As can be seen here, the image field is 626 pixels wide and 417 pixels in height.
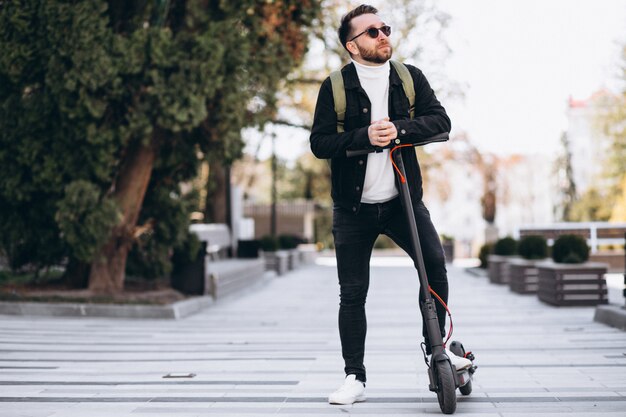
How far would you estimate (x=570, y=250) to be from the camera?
1197cm

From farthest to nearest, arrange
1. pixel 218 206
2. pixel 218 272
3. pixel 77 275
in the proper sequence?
pixel 218 206, pixel 218 272, pixel 77 275

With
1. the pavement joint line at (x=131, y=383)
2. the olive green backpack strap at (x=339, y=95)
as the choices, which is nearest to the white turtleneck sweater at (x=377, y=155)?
the olive green backpack strap at (x=339, y=95)

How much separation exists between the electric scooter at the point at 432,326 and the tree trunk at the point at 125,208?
25.3 feet

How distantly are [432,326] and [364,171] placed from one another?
80 centimetres

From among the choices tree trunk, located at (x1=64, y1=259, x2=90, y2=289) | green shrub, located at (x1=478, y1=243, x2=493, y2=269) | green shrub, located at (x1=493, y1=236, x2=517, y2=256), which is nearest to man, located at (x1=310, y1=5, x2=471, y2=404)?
tree trunk, located at (x1=64, y1=259, x2=90, y2=289)

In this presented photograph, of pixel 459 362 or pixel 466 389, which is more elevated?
pixel 459 362

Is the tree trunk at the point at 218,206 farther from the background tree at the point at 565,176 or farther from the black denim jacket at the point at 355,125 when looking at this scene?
the background tree at the point at 565,176

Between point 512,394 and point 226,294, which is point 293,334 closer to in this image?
point 512,394

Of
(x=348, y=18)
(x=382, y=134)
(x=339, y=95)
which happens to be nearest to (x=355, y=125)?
(x=339, y=95)

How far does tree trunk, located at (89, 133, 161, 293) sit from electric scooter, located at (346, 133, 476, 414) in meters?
7.72

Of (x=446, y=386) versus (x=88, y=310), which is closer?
(x=446, y=386)

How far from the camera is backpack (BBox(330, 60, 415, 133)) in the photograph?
14.4ft

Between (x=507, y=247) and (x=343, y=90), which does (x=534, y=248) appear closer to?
(x=507, y=247)

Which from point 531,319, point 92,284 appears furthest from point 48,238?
point 531,319
